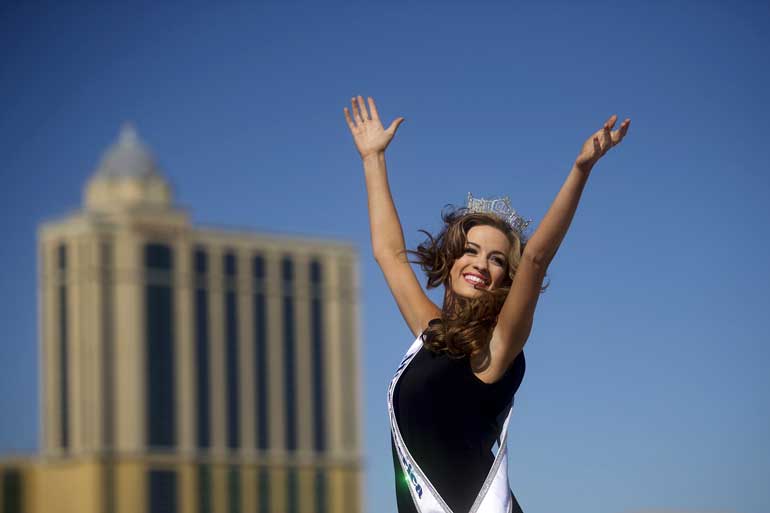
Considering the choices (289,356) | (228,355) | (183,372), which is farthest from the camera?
(289,356)

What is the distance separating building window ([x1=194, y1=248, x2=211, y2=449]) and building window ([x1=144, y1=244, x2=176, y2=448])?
1.83 metres

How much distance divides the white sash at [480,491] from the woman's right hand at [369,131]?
92 centimetres

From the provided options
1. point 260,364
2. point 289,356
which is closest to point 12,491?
point 260,364

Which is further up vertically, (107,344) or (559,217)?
(107,344)

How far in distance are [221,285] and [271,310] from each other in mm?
4143

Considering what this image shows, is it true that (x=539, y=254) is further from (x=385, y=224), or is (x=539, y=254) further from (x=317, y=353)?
(x=317, y=353)

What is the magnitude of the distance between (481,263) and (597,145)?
59 cm

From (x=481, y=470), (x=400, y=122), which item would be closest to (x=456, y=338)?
Result: (x=481, y=470)

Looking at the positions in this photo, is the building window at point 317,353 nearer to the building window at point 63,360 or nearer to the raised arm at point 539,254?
the building window at point 63,360

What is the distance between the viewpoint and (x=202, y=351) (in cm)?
11181

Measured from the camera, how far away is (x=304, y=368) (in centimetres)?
11644

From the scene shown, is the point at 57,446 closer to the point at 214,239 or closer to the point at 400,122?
the point at 214,239

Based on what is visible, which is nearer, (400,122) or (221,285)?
(400,122)

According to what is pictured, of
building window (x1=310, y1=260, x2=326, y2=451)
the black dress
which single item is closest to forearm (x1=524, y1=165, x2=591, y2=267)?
the black dress
